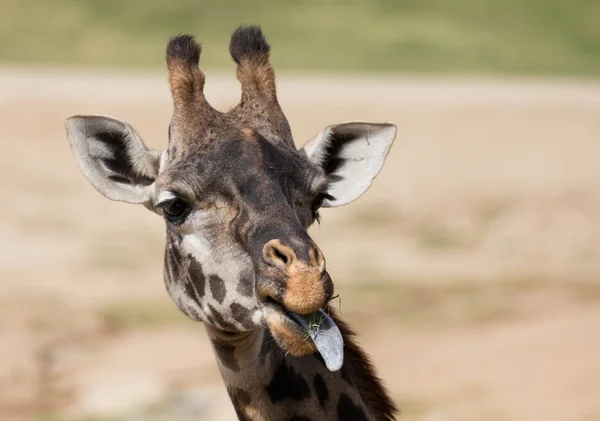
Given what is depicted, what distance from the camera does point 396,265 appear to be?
25.0 m

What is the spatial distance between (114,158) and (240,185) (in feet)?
3.39

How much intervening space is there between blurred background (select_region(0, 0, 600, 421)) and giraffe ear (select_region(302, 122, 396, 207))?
683 centimetres

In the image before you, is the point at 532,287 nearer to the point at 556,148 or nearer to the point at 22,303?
the point at 22,303

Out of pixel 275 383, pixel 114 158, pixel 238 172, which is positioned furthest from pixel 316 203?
pixel 114 158

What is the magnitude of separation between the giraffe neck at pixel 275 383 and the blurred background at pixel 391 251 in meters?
7.04

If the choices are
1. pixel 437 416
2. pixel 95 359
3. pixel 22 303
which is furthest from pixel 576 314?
pixel 22 303

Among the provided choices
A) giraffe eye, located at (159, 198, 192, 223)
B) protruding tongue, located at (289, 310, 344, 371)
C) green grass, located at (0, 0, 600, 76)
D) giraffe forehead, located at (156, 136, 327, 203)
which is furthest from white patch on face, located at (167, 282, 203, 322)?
green grass, located at (0, 0, 600, 76)

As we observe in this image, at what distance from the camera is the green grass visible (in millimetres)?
56688

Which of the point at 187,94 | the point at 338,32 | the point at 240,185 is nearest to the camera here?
the point at 240,185

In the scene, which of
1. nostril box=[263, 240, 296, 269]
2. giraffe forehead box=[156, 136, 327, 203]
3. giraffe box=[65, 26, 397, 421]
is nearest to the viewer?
nostril box=[263, 240, 296, 269]

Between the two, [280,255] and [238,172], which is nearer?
[280,255]

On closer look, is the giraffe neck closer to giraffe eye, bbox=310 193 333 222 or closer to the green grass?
giraffe eye, bbox=310 193 333 222

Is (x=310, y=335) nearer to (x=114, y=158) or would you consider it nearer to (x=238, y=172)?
(x=238, y=172)

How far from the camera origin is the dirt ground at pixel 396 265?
16.3 metres
